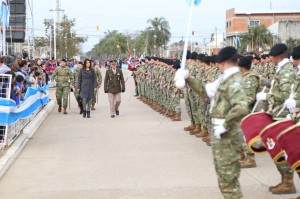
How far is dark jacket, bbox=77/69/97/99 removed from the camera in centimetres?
1667

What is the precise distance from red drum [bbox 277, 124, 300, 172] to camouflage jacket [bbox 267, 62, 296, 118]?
122cm

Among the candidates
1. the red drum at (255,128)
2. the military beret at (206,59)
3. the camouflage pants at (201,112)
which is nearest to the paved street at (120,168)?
the camouflage pants at (201,112)

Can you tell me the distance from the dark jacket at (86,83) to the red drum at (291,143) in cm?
1147

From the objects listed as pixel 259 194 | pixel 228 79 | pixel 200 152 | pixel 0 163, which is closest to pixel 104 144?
pixel 200 152

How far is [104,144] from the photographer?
11188 mm

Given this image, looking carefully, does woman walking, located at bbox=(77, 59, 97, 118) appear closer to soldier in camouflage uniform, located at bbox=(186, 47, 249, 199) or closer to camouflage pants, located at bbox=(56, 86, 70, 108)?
camouflage pants, located at bbox=(56, 86, 70, 108)

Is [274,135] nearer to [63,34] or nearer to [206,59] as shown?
[206,59]

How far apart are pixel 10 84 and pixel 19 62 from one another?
15.9 ft

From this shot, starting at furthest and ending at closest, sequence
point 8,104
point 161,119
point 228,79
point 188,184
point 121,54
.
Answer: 1. point 121,54
2. point 161,119
3. point 8,104
4. point 188,184
5. point 228,79

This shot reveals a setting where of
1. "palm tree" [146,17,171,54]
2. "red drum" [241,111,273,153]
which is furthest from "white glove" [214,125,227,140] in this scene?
"palm tree" [146,17,171,54]

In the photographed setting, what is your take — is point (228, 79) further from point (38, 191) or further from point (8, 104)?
point (8, 104)

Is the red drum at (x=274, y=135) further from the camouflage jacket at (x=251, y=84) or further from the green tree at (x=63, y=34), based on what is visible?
the green tree at (x=63, y=34)

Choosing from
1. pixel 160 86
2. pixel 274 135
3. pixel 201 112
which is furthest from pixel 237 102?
pixel 160 86

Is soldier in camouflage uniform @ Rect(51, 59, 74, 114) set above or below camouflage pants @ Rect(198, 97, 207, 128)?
above
